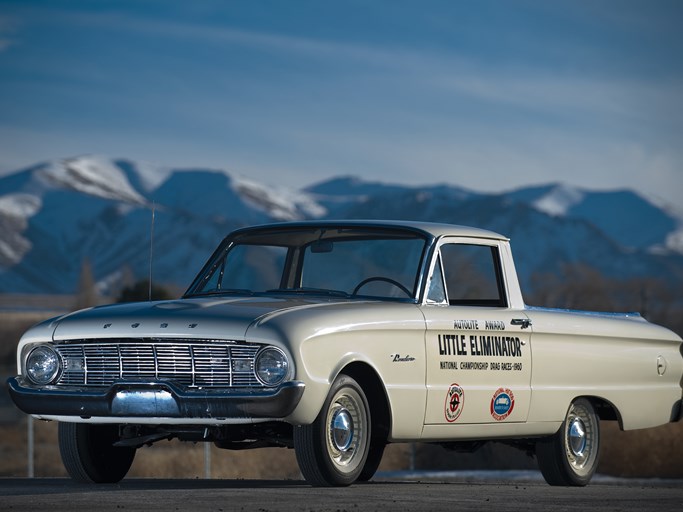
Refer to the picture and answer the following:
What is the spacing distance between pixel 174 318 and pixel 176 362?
28 centimetres

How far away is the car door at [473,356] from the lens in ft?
32.1

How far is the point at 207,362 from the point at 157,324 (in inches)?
15.9

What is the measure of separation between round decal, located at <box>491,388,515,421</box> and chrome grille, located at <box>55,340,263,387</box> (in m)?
2.44

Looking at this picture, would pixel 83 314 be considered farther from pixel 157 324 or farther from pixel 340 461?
pixel 340 461

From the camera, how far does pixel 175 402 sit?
8.59m

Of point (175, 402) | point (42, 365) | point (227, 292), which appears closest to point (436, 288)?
point (227, 292)

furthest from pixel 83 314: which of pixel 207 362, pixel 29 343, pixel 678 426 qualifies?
pixel 678 426

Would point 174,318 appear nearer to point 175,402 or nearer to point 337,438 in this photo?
point 175,402

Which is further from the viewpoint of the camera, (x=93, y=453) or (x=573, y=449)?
(x=573, y=449)

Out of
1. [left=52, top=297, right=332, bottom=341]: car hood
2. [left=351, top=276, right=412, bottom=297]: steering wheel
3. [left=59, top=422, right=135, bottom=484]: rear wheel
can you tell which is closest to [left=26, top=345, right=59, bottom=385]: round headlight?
[left=52, top=297, right=332, bottom=341]: car hood

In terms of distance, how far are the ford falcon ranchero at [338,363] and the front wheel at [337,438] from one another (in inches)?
0.5

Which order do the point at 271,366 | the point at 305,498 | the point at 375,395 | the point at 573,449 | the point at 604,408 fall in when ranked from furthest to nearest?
the point at 604,408, the point at 573,449, the point at 375,395, the point at 271,366, the point at 305,498

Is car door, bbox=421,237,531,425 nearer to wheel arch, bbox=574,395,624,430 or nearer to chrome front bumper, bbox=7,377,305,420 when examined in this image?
wheel arch, bbox=574,395,624,430

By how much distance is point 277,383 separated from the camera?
854 centimetres
